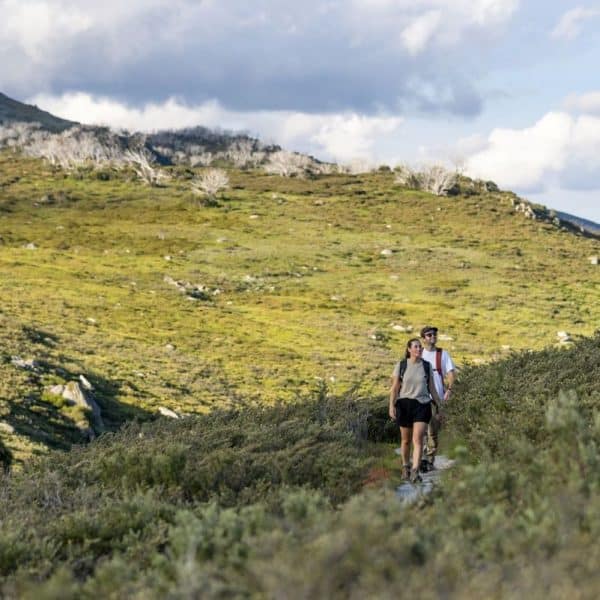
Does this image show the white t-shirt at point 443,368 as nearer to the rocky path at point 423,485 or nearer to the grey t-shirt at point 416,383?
the grey t-shirt at point 416,383

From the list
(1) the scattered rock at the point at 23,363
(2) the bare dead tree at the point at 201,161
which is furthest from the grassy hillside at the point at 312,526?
(2) the bare dead tree at the point at 201,161

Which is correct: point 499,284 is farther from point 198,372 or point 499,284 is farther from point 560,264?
point 198,372

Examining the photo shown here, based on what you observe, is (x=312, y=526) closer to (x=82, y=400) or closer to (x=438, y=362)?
(x=438, y=362)

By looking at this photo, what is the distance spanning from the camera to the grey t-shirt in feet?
34.1

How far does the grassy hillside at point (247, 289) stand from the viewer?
27.0m

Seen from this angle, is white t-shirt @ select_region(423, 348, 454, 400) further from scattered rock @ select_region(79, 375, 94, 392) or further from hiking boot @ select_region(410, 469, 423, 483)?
scattered rock @ select_region(79, 375, 94, 392)

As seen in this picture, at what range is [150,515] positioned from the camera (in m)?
6.66

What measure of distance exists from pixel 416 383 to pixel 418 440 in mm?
783

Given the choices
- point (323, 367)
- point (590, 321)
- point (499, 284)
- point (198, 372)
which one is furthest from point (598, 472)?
point (499, 284)

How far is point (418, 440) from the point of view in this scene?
10336 mm

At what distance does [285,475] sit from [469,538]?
4.37 meters

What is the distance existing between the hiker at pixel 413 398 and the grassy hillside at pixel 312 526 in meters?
0.65

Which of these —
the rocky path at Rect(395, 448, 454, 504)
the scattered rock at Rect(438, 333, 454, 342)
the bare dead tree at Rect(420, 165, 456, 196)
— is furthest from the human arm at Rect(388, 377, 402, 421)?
the bare dead tree at Rect(420, 165, 456, 196)

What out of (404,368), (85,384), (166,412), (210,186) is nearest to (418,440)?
(404,368)
